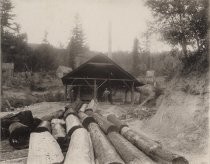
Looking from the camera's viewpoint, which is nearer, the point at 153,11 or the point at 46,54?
the point at 153,11

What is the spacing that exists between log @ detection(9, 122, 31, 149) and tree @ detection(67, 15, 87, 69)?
177ft

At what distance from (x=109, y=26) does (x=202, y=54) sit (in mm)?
35925

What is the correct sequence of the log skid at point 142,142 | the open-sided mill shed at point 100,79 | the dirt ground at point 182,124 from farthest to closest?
the open-sided mill shed at point 100,79
the dirt ground at point 182,124
the log skid at point 142,142

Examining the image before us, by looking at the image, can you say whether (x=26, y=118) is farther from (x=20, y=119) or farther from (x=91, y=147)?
(x=91, y=147)

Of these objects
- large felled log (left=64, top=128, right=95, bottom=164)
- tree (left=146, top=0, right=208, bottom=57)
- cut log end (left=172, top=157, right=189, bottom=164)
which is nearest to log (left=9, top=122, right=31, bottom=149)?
large felled log (left=64, top=128, right=95, bottom=164)

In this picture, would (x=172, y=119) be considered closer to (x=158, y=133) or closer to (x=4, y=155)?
(x=158, y=133)

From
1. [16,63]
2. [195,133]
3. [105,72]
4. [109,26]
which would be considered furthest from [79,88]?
[16,63]

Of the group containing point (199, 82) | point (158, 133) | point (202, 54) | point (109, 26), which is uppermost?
point (109, 26)

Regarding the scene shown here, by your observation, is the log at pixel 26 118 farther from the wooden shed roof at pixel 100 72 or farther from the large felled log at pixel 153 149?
the wooden shed roof at pixel 100 72

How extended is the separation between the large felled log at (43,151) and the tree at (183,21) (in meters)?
8.99

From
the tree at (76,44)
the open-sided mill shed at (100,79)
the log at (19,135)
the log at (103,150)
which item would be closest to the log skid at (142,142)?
the log at (103,150)

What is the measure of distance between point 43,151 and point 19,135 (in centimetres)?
293

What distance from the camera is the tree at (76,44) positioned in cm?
6334

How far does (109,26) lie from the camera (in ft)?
158
